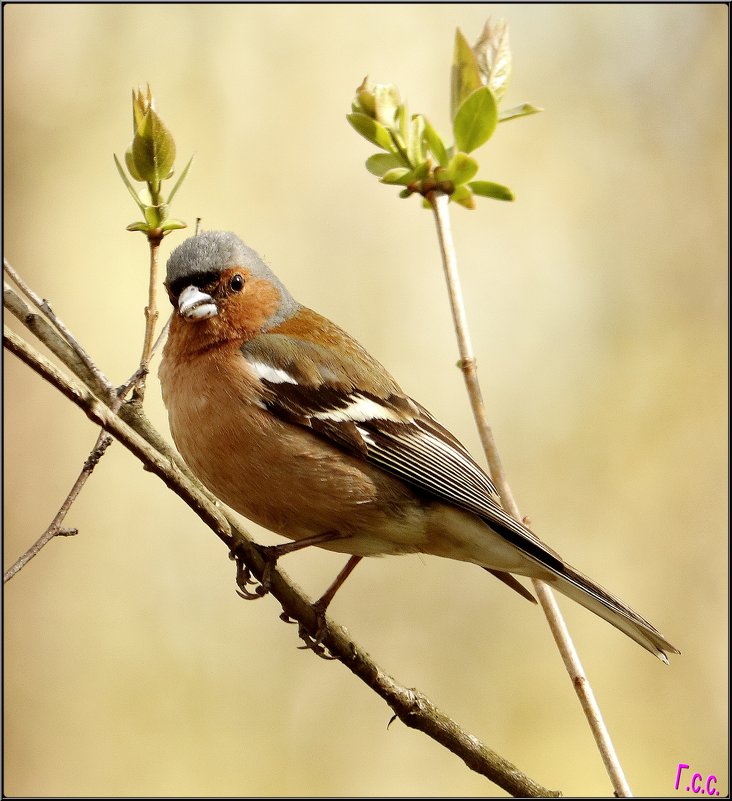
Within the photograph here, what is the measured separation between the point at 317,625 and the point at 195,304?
1.42 m

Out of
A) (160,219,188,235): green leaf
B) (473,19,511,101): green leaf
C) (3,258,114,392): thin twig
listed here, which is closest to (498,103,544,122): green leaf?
(473,19,511,101): green leaf

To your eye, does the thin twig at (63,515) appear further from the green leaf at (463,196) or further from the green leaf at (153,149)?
the green leaf at (463,196)

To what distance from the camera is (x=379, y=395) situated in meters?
3.71

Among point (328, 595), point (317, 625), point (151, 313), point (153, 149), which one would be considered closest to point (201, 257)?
point (151, 313)

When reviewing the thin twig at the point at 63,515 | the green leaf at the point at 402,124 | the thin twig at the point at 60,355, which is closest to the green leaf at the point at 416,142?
the green leaf at the point at 402,124

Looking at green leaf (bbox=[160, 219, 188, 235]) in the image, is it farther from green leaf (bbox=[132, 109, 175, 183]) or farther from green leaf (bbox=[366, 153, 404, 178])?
green leaf (bbox=[366, 153, 404, 178])

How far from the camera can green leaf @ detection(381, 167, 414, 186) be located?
2.62 metres

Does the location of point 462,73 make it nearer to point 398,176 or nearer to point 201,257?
point 398,176

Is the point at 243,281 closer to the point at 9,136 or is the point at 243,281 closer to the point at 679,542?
the point at 9,136

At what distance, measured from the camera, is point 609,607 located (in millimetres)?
3305

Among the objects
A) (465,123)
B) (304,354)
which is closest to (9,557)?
(304,354)

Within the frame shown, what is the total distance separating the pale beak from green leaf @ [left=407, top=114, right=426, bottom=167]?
1244 mm

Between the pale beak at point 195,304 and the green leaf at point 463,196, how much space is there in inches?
49.7

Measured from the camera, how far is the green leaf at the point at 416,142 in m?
2.67
